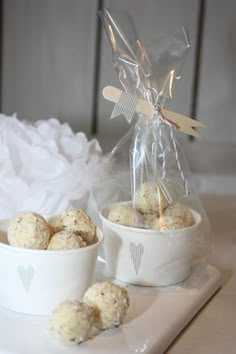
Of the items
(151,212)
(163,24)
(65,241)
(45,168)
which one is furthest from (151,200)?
(163,24)

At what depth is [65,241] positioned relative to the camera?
589 millimetres

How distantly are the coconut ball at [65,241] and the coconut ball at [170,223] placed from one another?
0.38ft

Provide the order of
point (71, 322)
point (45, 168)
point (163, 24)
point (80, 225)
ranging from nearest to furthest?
point (71, 322), point (80, 225), point (45, 168), point (163, 24)

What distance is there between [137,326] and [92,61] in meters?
1.29

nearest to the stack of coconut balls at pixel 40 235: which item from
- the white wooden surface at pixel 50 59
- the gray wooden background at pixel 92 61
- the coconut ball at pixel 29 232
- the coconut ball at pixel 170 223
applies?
the coconut ball at pixel 29 232

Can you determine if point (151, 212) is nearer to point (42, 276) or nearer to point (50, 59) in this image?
point (42, 276)

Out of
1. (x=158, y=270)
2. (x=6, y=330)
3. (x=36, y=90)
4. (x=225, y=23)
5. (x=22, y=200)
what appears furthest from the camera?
(x=36, y=90)

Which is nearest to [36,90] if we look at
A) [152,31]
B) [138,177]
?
[152,31]

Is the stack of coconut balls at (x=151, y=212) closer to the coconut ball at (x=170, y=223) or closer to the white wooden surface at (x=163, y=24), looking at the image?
the coconut ball at (x=170, y=223)

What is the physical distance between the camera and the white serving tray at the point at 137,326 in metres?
0.54

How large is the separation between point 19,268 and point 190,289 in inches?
8.2

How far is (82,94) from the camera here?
1.80m

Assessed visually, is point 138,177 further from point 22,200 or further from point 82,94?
point 82,94

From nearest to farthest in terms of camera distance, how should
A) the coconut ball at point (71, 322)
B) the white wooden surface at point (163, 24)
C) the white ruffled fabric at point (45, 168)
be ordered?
the coconut ball at point (71, 322), the white ruffled fabric at point (45, 168), the white wooden surface at point (163, 24)
